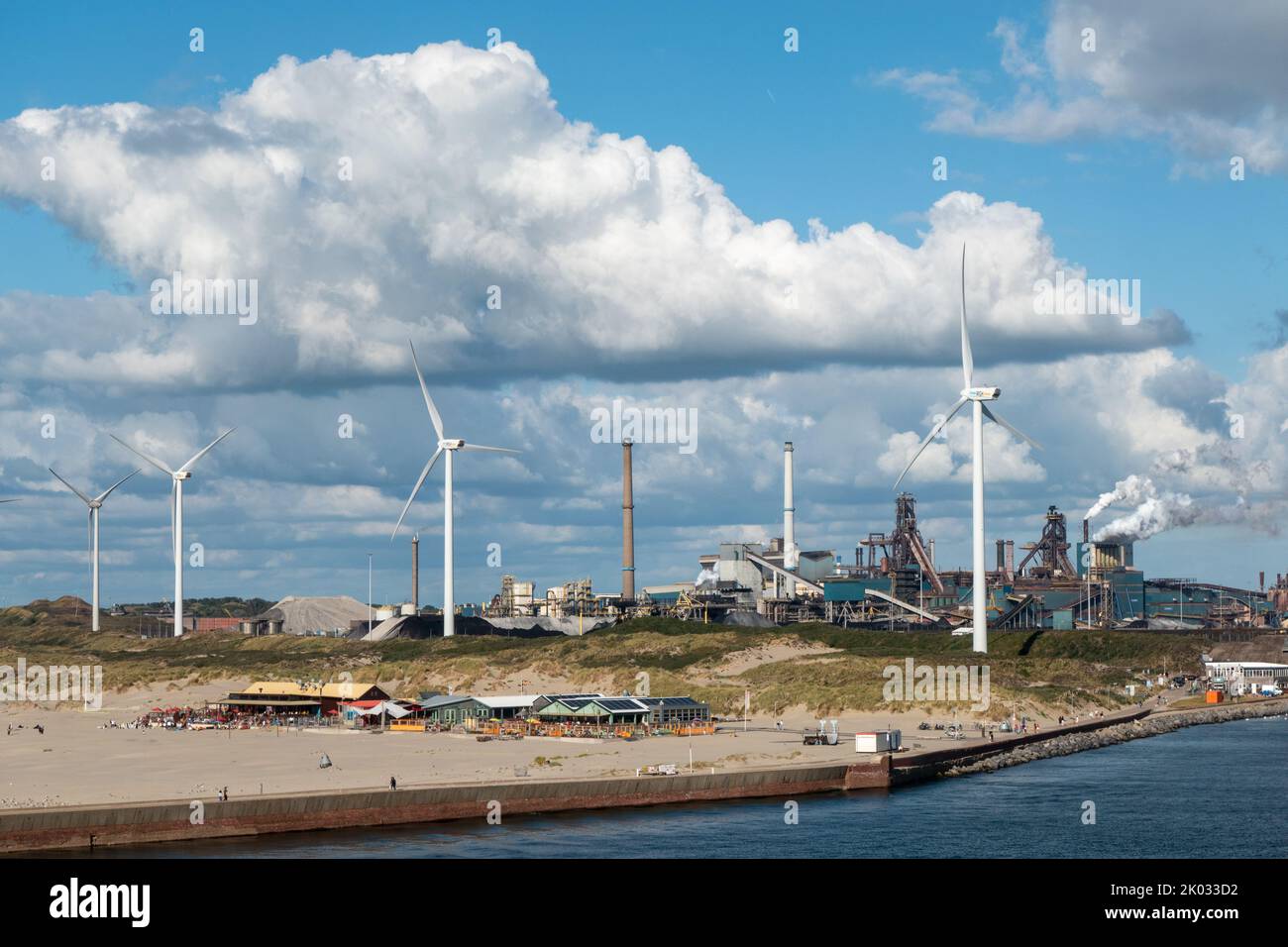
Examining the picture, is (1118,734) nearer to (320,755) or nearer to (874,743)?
(874,743)

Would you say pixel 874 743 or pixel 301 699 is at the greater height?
pixel 874 743

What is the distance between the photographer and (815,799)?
99.6 metres

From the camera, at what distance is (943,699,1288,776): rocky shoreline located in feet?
398

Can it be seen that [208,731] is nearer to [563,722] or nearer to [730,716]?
[563,722]

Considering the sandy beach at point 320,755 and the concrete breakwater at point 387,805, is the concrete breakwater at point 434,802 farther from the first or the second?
the sandy beach at point 320,755

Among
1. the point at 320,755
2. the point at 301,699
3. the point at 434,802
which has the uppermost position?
the point at 434,802

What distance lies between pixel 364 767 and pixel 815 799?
32.2 meters

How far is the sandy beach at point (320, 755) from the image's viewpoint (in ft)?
311

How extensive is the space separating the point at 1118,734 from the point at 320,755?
7970cm

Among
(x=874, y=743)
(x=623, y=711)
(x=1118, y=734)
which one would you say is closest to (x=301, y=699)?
(x=623, y=711)

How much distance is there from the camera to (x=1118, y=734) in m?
147

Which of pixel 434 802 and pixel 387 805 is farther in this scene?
pixel 434 802
